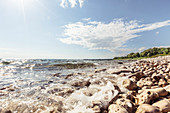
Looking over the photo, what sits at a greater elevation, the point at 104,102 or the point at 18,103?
the point at 104,102

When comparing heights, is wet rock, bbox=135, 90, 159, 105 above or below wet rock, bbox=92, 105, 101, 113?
above

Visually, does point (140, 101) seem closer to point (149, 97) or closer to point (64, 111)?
point (149, 97)

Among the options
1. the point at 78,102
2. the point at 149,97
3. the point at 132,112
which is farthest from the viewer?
the point at 78,102

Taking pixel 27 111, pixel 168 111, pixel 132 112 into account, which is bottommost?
pixel 27 111

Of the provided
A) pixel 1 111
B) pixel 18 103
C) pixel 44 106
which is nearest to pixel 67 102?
pixel 44 106

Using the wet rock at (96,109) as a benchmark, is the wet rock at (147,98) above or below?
above

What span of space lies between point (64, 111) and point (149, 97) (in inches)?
77.2

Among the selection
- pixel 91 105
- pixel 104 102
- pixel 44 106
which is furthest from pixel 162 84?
pixel 44 106

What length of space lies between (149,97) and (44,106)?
2.53 m

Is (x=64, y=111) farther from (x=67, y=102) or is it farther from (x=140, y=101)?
(x=140, y=101)

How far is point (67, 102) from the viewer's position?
7.98ft

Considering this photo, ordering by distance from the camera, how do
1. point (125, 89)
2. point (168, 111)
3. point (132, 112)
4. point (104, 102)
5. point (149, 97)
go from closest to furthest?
point (168, 111)
point (132, 112)
point (149, 97)
point (104, 102)
point (125, 89)

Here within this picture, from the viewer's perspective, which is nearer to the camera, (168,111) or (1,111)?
Result: (168,111)

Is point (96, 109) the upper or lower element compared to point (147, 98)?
lower
